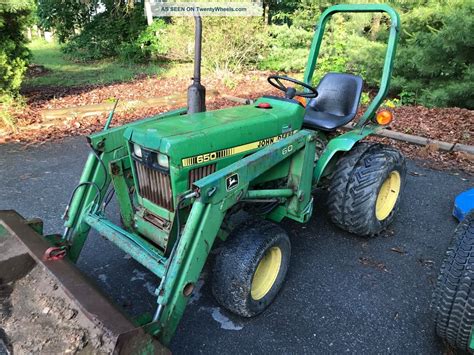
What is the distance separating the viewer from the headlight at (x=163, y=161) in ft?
7.41

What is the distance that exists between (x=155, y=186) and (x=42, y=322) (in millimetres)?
946

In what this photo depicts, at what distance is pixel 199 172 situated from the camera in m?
2.38

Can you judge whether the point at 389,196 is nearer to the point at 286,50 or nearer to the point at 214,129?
the point at 214,129

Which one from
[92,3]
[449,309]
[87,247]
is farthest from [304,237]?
[92,3]

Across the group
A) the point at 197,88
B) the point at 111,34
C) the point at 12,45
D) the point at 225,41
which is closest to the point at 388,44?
the point at 197,88

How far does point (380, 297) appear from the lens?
2.74 metres

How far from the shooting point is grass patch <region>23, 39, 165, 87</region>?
9.67 metres

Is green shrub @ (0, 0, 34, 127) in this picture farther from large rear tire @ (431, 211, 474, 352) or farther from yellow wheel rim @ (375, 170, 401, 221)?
large rear tire @ (431, 211, 474, 352)

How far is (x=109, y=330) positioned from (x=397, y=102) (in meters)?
7.84

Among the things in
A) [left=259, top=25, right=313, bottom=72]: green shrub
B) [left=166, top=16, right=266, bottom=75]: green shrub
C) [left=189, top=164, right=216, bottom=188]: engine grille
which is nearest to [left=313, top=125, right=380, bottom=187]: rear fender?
[left=189, top=164, right=216, bottom=188]: engine grille

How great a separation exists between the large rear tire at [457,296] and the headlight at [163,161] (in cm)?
167

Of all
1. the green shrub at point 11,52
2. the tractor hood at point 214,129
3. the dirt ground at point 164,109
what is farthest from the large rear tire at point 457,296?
the green shrub at point 11,52

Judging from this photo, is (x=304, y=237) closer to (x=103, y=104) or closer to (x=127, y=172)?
(x=127, y=172)

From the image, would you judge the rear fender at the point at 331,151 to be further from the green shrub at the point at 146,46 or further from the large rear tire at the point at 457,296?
the green shrub at the point at 146,46
